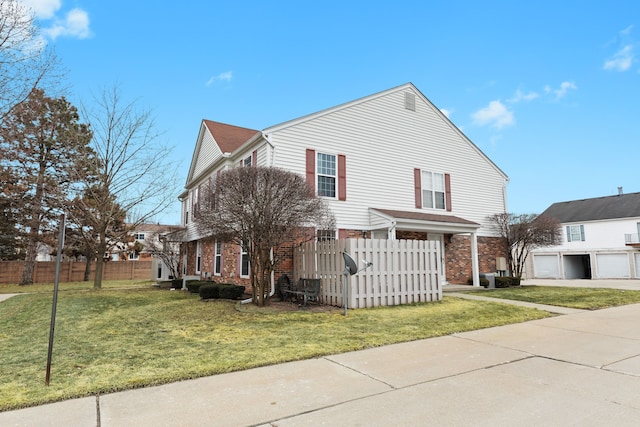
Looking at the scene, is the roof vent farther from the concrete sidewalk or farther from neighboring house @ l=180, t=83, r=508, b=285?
the concrete sidewalk

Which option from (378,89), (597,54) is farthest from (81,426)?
(597,54)

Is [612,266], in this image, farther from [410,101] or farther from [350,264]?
[350,264]

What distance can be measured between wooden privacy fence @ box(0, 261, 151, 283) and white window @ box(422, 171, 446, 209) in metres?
25.1

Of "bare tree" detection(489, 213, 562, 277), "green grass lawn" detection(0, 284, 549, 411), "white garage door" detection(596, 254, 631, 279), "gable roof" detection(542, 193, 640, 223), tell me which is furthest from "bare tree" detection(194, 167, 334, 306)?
"white garage door" detection(596, 254, 631, 279)

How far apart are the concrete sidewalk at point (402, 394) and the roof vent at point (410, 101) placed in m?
12.7

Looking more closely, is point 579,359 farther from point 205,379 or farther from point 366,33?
point 366,33

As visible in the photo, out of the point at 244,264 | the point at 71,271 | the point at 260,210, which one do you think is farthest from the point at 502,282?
the point at 71,271

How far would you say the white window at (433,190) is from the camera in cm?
1630

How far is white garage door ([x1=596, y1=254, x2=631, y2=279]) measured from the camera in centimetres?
3027

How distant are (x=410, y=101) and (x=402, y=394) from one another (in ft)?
48.6

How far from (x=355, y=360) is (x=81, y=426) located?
3.14 metres

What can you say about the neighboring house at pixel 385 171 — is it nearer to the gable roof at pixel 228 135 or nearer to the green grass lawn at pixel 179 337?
the gable roof at pixel 228 135

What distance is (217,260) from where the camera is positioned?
661 inches

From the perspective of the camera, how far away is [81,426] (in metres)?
3.07
